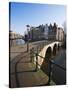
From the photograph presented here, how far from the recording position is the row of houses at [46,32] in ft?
6.24

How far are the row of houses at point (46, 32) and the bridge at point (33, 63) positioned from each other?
5 centimetres

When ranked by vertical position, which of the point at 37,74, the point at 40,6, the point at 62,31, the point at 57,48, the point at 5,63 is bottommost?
the point at 37,74

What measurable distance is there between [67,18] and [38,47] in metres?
0.45

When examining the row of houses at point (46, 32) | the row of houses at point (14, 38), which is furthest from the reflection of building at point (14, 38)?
the row of houses at point (46, 32)

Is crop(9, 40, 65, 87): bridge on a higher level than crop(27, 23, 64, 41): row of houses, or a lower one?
lower

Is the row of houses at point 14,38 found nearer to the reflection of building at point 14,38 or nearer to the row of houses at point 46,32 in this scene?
the reflection of building at point 14,38

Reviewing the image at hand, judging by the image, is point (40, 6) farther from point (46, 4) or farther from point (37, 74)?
point (37, 74)

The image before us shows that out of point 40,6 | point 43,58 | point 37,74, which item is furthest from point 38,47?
point 40,6

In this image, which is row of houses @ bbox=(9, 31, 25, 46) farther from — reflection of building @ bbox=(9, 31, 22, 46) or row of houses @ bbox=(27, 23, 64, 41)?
row of houses @ bbox=(27, 23, 64, 41)

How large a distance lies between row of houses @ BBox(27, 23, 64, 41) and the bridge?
0.17 feet

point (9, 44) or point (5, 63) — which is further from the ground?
point (9, 44)

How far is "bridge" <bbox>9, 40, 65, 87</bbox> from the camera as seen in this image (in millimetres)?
1857

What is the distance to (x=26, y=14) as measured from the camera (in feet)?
6.22

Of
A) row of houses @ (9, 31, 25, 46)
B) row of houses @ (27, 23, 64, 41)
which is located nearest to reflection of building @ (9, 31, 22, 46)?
row of houses @ (9, 31, 25, 46)
